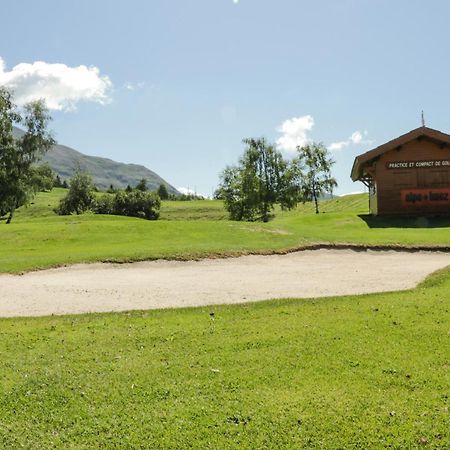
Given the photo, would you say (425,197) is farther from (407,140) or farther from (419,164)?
(407,140)

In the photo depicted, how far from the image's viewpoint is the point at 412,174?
131 ft

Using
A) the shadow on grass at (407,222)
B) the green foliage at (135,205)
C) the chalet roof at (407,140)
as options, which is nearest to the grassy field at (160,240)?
the shadow on grass at (407,222)

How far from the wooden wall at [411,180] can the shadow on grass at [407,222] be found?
5.00 ft

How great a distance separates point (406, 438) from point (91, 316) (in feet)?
24.4

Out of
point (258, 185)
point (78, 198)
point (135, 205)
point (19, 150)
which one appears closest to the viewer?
point (19, 150)

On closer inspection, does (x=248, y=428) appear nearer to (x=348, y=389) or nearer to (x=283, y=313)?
(x=348, y=389)

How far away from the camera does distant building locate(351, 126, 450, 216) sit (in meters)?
39.2

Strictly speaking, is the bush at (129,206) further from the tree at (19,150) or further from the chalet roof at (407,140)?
the chalet roof at (407,140)

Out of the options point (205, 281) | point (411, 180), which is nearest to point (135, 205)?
point (411, 180)

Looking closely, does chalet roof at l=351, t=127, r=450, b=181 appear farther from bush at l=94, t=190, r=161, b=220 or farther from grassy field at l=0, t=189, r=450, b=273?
bush at l=94, t=190, r=161, b=220

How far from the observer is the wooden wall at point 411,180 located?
129 ft

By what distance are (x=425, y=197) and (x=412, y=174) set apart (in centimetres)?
235

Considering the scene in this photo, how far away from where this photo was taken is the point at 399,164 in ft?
131

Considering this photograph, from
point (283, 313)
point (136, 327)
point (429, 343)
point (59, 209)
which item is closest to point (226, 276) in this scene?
point (283, 313)
